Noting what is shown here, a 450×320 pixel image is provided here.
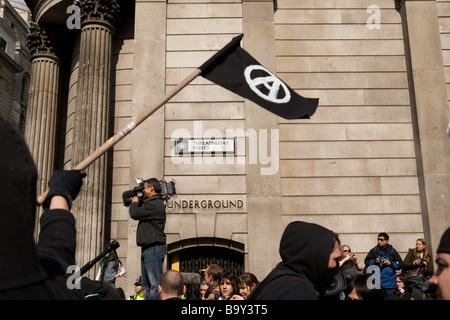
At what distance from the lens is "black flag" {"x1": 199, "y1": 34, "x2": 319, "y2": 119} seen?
218 inches

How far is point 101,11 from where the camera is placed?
17.0 m

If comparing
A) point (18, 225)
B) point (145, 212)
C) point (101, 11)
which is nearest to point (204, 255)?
point (145, 212)

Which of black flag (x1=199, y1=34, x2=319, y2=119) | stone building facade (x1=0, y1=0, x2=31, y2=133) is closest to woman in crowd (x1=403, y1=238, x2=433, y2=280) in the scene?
black flag (x1=199, y1=34, x2=319, y2=119)

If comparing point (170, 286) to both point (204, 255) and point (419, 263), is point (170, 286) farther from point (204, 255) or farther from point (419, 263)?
point (204, 255)

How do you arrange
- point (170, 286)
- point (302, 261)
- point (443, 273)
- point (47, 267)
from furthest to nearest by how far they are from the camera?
point (170, 286)
point (302, 261)
point (443, 273)
point (47, 267)

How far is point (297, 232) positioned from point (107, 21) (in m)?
15.3

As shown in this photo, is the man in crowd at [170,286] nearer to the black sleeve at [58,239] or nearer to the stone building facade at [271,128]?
the black sleeve at [58,239]

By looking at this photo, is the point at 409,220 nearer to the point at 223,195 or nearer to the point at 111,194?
the point at 223,195

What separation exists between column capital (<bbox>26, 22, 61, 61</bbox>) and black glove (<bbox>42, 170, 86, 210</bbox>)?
18.2 metres

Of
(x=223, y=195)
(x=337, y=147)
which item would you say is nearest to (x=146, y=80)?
(x=223, y=195)

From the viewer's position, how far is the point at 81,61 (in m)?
16.7

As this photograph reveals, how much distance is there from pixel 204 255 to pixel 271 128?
454 cm

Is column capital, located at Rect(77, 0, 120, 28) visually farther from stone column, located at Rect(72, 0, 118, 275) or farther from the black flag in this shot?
the black flag

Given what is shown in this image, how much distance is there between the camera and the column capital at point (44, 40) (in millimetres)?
19656
